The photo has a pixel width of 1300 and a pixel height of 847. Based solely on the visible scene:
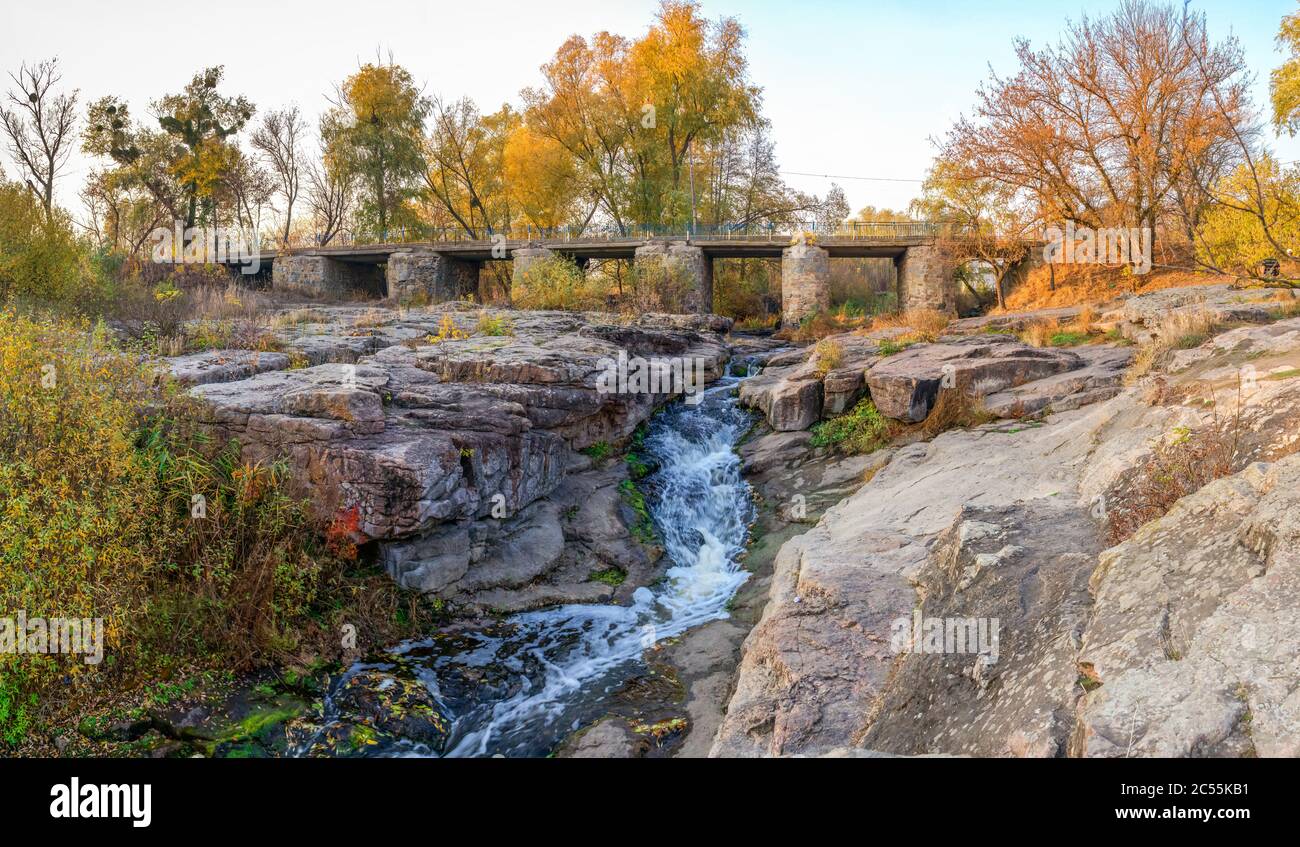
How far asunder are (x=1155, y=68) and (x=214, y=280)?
32.6 m

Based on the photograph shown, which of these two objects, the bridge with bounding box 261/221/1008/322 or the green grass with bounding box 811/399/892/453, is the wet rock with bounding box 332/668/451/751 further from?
the bridge with bounding box 261/221/1008/322

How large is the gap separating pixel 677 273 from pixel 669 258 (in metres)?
0.86

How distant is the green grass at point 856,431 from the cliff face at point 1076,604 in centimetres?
394

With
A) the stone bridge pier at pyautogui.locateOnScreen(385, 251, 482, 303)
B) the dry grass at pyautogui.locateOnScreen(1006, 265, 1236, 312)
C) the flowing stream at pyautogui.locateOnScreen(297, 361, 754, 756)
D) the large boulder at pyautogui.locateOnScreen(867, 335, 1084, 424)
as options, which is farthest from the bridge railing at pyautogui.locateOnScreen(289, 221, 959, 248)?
the flowing stream at pyautogui.locateOnScreen(297, 361, 754, 756)

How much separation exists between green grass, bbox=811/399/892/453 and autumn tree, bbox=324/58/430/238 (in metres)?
31.0

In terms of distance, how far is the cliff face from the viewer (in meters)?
3.71

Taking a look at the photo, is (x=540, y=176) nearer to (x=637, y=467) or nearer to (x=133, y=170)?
(x=133, y=170)

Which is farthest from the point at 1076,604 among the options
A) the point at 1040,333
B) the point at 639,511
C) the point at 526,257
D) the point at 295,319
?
the point at 526,257

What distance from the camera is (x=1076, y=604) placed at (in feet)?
16.6

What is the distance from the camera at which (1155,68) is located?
2341cm

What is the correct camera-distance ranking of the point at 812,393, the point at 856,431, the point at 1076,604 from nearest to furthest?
the point at 1076,604 < the point at 856,431 < the point at 812,393

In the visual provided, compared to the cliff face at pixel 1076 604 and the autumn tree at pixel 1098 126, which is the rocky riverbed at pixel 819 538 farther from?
the autumn tree at pixel 1098 126

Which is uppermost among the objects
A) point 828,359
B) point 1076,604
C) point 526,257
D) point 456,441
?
point 526,257
